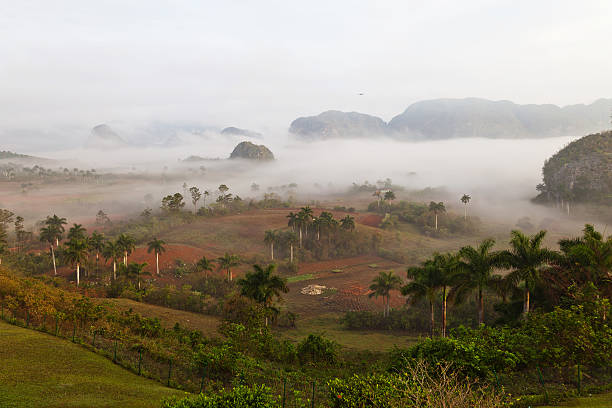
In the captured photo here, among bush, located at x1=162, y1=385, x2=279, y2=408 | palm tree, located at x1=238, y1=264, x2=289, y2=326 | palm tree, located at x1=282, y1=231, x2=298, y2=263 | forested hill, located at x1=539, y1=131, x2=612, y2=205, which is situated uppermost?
forested hill, located at x1=539, y1=131, x2=612, y2=205

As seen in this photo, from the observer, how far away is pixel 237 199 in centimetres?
15900

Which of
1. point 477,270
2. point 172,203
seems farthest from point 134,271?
point 172,203

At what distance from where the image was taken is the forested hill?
12031cm

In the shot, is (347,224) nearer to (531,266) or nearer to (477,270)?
(477,270)

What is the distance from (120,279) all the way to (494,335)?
200ft

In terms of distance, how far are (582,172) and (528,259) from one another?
13500cm

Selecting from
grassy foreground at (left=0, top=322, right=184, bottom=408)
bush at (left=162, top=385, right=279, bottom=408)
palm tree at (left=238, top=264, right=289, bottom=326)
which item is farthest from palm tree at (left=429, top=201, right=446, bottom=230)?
bush at (left=162, top=385, right=279, bottom=408)

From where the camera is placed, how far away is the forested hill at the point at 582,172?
395 ft

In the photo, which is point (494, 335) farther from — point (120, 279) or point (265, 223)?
point (265, 223)

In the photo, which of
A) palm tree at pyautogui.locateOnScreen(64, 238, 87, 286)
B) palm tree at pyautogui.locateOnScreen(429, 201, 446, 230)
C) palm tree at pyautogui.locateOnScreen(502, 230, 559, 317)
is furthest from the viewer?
palm tree at pyautogui.locateOnScreen(429, 201, 446, 230)

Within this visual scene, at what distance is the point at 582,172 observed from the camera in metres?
128

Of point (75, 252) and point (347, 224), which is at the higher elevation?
point (75, 252)

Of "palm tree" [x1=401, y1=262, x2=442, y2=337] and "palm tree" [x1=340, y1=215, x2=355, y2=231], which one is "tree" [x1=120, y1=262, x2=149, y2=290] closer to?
"palm tree" [x1=401, y1=262, x2=442, y2=337]

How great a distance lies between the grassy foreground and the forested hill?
15405 cm
